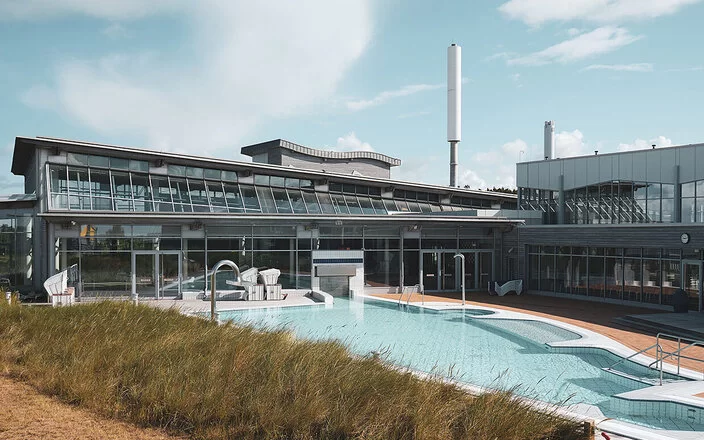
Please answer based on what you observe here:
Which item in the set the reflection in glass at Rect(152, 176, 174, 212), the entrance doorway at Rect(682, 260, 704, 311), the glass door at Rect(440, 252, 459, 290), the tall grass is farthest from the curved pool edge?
the reflection in glass at Rect(152, 176, 174, 212)

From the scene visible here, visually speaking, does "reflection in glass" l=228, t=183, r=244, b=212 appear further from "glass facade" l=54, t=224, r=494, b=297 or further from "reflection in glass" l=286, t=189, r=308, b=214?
"reflection in glass" l=286, t=189, r=308, b=214

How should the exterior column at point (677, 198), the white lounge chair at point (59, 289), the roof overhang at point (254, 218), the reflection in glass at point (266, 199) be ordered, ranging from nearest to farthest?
the white lounge chair at point (59, 289) < the roof overhang at point (254, 218) < the exterior column at point (677, 198) < the reflection in glass at point (266, 199)

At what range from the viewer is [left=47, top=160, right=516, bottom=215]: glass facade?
21.5m

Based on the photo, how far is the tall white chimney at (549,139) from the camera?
34.9 m

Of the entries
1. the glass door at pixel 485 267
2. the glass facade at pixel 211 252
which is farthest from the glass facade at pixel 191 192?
the glass door at pixel 485 267

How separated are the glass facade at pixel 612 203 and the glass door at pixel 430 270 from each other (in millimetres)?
5912

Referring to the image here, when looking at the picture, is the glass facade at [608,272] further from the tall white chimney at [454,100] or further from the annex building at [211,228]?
the tall white chimney at [454,100]

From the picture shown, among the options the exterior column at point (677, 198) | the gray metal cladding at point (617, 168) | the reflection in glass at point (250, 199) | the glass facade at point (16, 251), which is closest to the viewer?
the glass facade at point (16, 251)

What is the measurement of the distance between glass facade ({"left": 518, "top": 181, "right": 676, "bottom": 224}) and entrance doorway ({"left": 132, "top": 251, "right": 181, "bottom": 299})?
55.5 feet

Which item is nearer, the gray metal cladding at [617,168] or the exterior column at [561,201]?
the gray metal cladding at [617,168]

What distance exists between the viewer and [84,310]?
11.5m

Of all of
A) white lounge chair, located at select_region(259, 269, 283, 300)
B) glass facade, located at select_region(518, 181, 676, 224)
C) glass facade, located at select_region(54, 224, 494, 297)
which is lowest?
white lounge chair, located at select_region(259, 269, 283, 300)

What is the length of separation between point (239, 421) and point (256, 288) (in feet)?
51.9

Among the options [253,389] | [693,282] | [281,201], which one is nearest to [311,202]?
[281,201]
